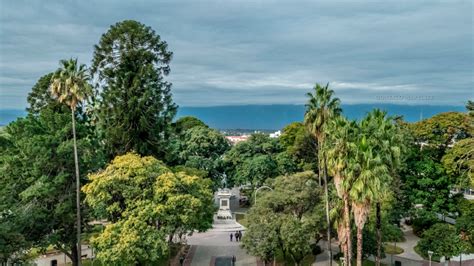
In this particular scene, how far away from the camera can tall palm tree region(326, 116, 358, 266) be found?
79.2 feet

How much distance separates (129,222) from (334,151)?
12882 mm

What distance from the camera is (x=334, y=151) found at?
2517cm

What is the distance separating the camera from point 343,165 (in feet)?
79.7

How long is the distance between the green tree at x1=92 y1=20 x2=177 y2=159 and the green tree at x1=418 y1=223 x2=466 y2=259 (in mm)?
22801

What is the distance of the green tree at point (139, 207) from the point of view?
86.2 feet

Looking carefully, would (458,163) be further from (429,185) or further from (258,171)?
(258,171)

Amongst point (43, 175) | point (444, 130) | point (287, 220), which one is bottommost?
point (287, 220)

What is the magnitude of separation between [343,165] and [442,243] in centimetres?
1250

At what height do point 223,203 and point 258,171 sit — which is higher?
point 258,171

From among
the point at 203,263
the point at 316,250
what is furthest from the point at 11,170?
the point at 316,250

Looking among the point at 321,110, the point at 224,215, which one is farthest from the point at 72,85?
the point at 224,215

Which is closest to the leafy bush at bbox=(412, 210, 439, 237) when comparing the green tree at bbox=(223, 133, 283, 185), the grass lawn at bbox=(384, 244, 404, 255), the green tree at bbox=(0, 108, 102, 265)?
the grass lawn at bbox=(384, 244, 404, 255)

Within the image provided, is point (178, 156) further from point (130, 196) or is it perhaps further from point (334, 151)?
point (334, 151)

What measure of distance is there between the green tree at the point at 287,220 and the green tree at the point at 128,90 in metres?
12.1
